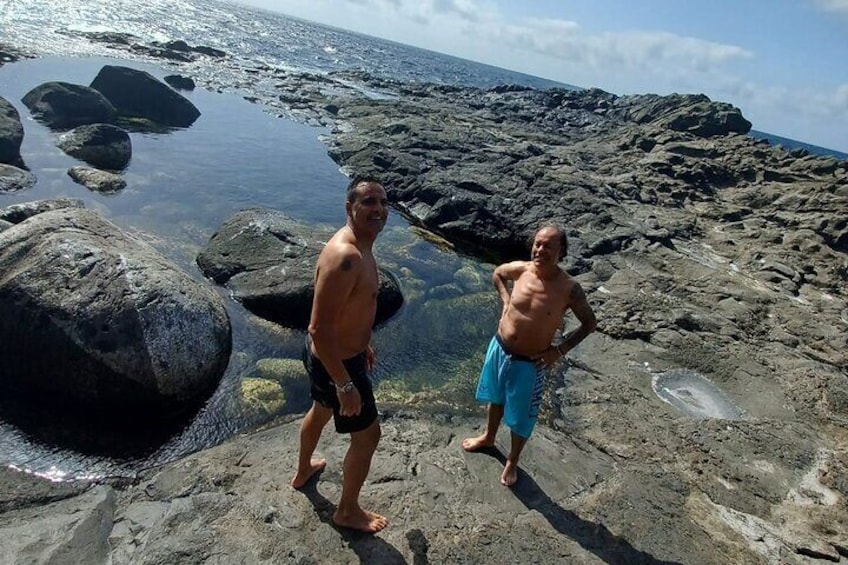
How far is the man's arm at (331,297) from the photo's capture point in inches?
139

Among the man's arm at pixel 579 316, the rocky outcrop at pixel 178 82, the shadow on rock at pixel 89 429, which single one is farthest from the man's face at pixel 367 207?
the rocky outcrop at pixel 178 82

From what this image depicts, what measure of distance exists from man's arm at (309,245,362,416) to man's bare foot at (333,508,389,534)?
1478mm

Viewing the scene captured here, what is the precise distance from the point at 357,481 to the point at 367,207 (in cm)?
220

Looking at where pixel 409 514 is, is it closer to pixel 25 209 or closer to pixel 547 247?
pixel 547 247

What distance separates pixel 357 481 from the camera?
4.23m

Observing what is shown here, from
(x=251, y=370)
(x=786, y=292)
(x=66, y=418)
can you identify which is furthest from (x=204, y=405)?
(x=786, y=292)

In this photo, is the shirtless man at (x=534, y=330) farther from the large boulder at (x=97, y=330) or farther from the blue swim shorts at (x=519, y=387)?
the large boulder at (x=97, y=330)

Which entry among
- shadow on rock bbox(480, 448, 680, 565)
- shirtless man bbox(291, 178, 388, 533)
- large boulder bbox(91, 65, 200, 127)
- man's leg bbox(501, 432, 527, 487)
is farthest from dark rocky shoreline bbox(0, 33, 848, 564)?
large boulder bbox(91, 65, 200, 127)

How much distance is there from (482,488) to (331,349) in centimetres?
253

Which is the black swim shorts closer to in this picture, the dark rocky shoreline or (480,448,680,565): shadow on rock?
the dark rocky shoreline

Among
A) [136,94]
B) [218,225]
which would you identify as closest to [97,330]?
[218,225]

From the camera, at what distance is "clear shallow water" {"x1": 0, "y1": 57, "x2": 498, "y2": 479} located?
5.56 m

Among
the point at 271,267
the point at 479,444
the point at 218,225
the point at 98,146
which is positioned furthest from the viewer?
the point at 98,146

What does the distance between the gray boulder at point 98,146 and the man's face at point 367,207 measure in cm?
1313
